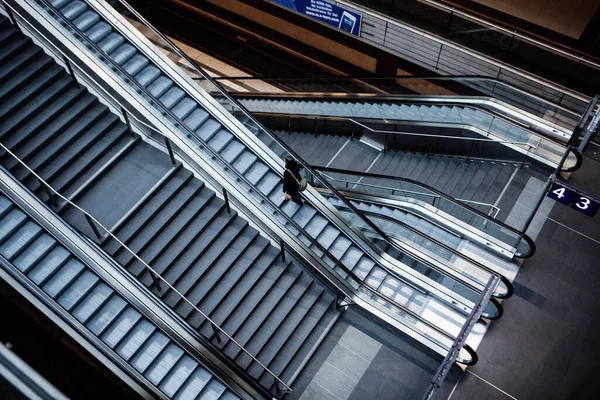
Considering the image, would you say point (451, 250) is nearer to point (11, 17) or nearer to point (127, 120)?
point (127, 120)

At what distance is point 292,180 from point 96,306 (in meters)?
3.60

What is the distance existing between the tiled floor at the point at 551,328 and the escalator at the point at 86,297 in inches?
177

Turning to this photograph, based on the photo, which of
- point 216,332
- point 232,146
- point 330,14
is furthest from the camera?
point 330,14

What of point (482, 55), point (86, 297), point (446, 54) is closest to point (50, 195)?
point (86, 297)

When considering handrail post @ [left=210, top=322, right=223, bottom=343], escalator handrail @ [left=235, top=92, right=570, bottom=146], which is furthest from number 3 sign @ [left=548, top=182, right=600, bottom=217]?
handrail post @ [left=210, top=322, right=223, bottom=343]

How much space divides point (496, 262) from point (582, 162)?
2953 mm

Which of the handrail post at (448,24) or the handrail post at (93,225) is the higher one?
the handrail post at (448,24)

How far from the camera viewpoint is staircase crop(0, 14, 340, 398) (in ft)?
30.0

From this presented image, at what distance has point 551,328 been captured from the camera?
10.0m

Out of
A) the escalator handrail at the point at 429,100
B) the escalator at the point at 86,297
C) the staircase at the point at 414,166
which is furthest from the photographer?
the staircase at the point at 414,166

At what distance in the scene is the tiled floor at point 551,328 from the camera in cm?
952

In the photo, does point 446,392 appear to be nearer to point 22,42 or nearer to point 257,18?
point 22,42

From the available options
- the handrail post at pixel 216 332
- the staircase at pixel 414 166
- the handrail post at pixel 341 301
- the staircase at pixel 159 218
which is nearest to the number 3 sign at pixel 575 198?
the staircase at pixel 414 166

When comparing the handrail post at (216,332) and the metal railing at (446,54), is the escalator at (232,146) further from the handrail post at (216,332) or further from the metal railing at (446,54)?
the metal railing at (446,54)
